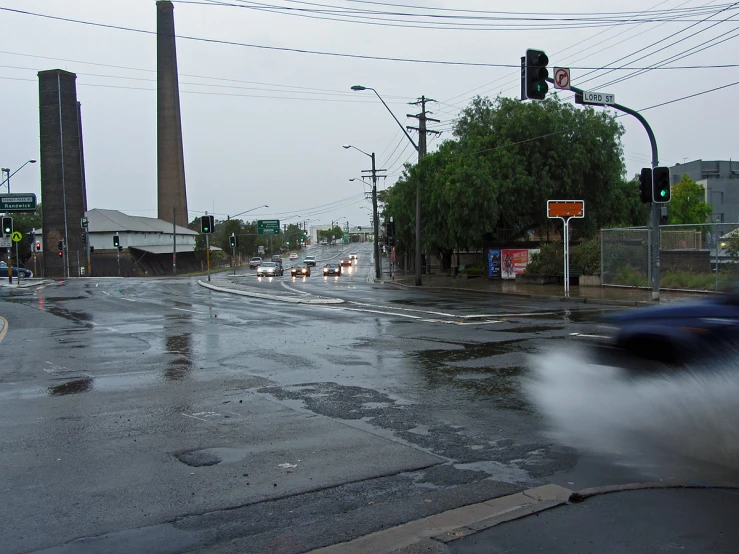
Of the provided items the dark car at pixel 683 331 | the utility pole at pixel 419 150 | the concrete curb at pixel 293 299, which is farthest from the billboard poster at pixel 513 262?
the dark car at pixel 683 331

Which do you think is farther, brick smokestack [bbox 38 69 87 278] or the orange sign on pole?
brick smokestack [bbox 38 69 87 278]

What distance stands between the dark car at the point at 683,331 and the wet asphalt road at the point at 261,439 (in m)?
1.26

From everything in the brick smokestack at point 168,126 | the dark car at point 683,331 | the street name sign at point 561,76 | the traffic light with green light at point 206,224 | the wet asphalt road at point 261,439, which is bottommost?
the wet asphalt road at point 261,439

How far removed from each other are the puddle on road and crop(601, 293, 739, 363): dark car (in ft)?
23.2

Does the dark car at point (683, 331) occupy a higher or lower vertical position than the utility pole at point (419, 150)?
lower

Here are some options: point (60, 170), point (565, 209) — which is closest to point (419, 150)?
point (565, 209)

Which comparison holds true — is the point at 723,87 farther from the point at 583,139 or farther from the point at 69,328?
the point at 69,328

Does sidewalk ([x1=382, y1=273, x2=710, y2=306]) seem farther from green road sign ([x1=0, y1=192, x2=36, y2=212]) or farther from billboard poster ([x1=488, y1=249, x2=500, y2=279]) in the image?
green road sign ([x1=0, y1=192, x2=36, y2=212])

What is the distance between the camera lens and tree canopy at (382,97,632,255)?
117 feet

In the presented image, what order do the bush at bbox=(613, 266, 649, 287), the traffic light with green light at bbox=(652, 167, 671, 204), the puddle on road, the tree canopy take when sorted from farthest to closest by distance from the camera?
1. the tree canopy
2. the bush at bbox=(613, 266, 649, 287)
3. the traffic light with green light at bbox=(652, 167, 671, 204)
4. the puddle on road

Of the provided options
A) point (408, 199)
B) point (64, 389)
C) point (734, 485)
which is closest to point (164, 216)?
point (408, 199)

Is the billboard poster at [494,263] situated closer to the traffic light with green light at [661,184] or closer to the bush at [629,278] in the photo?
the bush at [629,278]

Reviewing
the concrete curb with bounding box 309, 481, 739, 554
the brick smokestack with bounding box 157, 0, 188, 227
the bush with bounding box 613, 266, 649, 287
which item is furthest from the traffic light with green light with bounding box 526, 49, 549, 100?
the brick smokestack with bounding box 157, 0, 188, 227

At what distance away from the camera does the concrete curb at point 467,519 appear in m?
4.03
